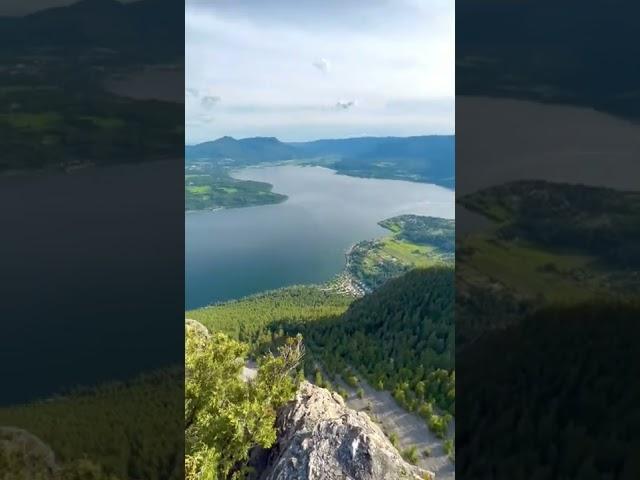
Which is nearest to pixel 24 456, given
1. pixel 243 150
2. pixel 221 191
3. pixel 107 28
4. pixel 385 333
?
pixel 107 28

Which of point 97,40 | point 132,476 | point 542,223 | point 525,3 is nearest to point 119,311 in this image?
point 132,476

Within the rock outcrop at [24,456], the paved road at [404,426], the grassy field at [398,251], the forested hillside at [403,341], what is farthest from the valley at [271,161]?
the rock outcrop at [24,456]

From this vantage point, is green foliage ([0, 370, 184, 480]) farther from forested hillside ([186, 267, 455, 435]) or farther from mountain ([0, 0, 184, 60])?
forested hillside ([186, 267, 455, 435])

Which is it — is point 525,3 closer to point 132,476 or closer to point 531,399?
point 531,399

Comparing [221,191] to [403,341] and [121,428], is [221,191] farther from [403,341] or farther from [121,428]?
[121,428]

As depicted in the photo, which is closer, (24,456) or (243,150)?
(24,456)

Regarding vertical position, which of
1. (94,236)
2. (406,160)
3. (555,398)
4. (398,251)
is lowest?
(398,251)

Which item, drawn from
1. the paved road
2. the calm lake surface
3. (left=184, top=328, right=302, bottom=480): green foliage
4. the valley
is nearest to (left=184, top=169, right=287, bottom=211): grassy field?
the valley
